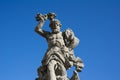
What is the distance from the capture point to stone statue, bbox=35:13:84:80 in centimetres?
1440

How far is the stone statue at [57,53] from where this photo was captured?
14.4m

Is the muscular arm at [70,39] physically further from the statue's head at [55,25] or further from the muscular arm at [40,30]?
the muscular arm at [40,30]

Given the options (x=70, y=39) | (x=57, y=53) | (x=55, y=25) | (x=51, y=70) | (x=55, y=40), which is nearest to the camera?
(x=51, y=70)

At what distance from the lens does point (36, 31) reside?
15.5m

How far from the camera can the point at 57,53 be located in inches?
579

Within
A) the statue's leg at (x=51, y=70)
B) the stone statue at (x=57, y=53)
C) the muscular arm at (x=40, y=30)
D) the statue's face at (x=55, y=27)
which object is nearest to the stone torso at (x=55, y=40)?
the stone statue at (x=57, y=53)

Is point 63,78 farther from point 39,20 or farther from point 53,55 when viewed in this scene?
point 39,20


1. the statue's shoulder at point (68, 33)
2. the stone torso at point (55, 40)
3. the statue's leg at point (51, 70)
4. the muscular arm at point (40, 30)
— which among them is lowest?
the statue's leg at point (51, 70)

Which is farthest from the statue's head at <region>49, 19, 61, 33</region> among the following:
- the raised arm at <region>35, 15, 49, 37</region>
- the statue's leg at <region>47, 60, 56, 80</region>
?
the statue's leg at <region>47, 60, 56, 80</region>

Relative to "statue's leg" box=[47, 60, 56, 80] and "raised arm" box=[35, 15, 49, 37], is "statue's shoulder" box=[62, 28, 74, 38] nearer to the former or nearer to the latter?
"raised arm" box=[35, 15, 49, 37]

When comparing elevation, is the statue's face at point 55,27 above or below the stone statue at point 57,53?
above

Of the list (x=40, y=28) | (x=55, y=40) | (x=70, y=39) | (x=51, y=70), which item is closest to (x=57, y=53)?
(x=55, y=40)

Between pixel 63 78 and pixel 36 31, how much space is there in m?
2.53

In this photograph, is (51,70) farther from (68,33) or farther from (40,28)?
(40,28)
